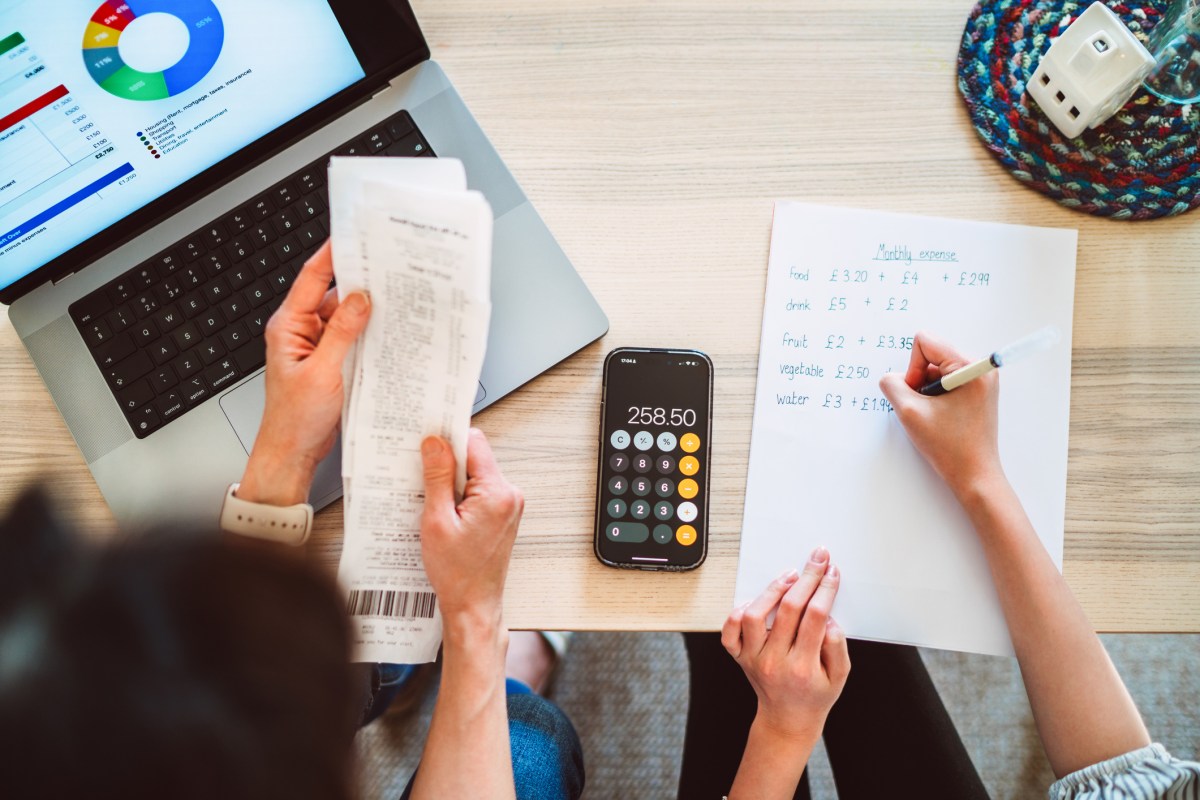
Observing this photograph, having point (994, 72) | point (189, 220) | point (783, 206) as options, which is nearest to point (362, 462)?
point (189, 220)

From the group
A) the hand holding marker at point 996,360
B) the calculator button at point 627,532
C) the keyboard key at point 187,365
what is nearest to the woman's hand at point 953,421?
the hand holding marker at point 996,360

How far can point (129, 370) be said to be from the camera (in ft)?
1.96

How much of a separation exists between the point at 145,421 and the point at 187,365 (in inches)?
2.1

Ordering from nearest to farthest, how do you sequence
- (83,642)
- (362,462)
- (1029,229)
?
(83,642)
(362,462)
(1029,229)

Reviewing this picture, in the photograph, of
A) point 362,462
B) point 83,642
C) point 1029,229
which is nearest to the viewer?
point 83,642

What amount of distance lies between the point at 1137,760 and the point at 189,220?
2.72 feet

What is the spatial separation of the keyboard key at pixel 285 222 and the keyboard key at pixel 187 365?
0.39 ft

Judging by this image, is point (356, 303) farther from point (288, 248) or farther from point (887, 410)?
point (887, 410)

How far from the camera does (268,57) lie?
0.57 m

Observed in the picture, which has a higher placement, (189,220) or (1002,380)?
(189,220)

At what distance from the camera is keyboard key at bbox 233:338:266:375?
60 cm

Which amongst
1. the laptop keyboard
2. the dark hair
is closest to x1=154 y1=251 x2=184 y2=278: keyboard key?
the laptop keyboard

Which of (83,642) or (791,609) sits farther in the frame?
(791,609)

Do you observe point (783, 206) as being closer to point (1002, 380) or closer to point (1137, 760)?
point (1002, 380)
